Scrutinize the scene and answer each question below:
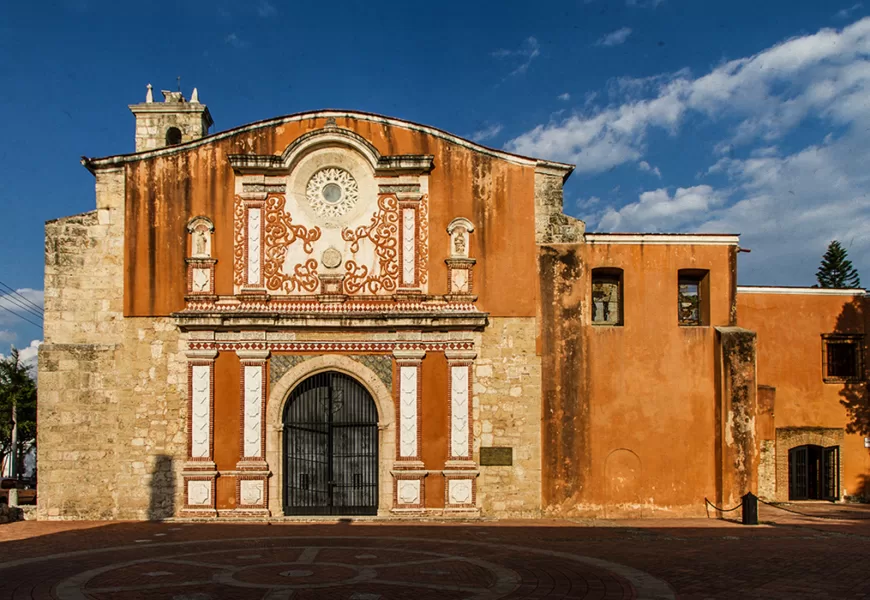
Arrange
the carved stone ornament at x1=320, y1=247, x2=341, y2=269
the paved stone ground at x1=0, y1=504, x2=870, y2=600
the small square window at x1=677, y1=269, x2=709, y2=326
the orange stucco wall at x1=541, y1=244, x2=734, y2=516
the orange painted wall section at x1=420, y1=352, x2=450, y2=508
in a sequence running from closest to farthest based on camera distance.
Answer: the paved stone ground at x1=0, y1=504, x2=870, y2=600 < the orange painted wall section at x1=420, y1=352, x2=450, y2=508 < the orange stucco wall at x1=541, y1=244, x2=734, y2=516 < the carved stone ornament at x1=320, y1=247, x2=341, y2=269 < the small square window at x1=677, y1=269, x2=709, y2=326

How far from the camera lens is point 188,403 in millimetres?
19328

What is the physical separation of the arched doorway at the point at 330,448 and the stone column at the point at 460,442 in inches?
69.6

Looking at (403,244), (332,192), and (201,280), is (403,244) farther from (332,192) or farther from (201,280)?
(201,280)

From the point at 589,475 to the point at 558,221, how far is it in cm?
611

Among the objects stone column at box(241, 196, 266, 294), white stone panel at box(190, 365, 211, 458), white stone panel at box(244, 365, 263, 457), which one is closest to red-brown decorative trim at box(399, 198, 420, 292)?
stone column at box(241, 196, 266, 294)

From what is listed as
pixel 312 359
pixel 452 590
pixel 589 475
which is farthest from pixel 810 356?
pixel 452 590

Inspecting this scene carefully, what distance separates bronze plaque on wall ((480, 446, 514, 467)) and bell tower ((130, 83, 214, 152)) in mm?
12192

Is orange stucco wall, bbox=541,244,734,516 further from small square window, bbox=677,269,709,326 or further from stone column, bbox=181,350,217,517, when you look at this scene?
stone column, bbox=181,350,217,517

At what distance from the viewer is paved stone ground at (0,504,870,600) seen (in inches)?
427

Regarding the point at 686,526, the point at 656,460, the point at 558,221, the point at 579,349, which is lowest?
the point at 686,526

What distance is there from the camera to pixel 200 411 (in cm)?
1928

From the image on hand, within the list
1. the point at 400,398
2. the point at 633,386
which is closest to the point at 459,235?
the point at 400,398

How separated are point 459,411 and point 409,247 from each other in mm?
4077

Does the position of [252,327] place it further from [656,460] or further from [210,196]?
[656,460]
